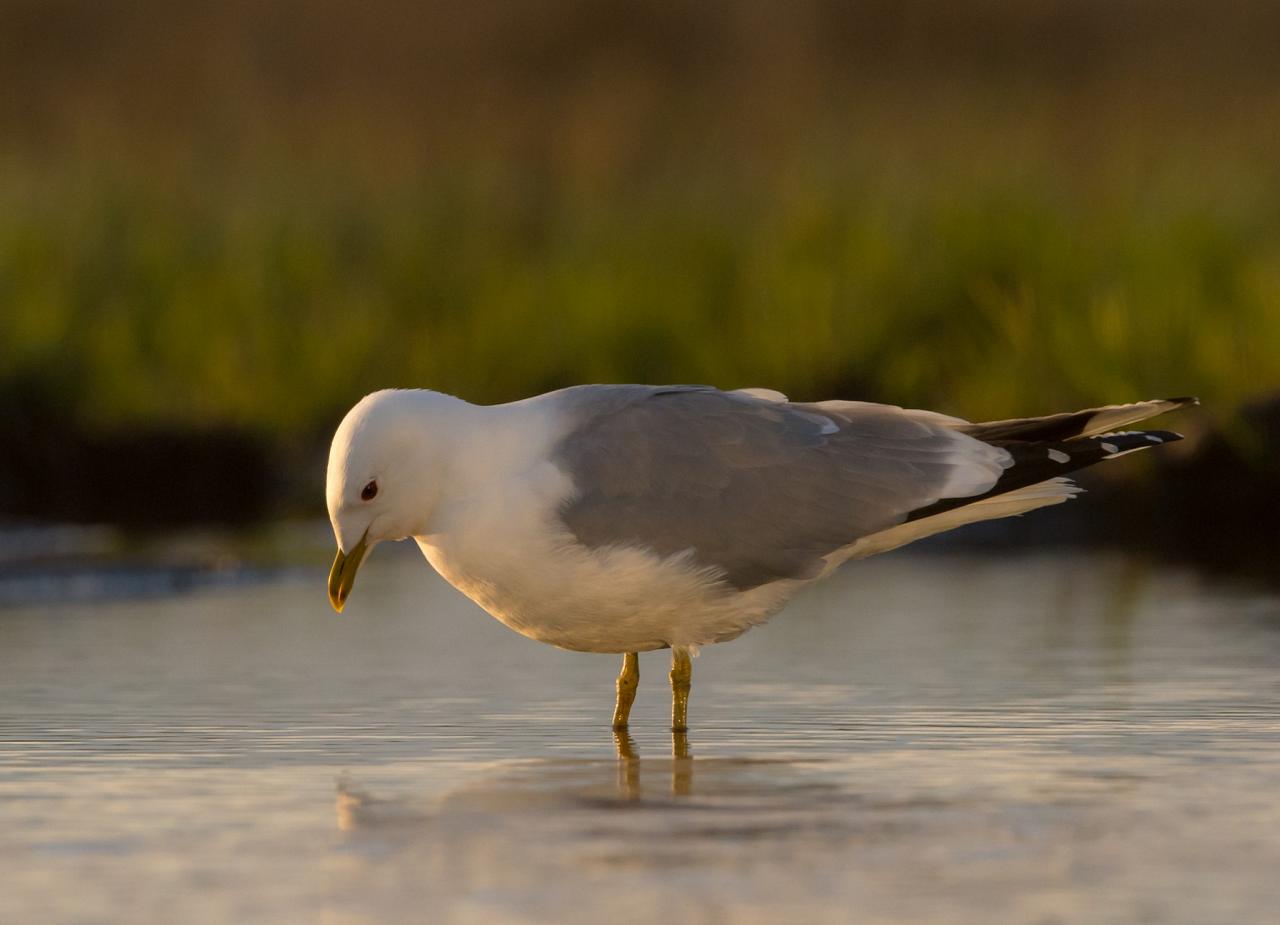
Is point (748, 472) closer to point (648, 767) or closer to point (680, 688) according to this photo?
point (680, 688)

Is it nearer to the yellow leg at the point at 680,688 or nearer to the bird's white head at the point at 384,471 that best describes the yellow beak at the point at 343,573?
the bird's white head at the point at 384,471

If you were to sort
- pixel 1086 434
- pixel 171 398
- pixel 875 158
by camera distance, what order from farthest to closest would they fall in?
pixel 875 158 < pixel 171 398 < pixel 1086 434

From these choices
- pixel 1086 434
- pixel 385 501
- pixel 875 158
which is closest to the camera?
pixel 385 501

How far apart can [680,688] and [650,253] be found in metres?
8.22

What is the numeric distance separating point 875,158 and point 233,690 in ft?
30.6

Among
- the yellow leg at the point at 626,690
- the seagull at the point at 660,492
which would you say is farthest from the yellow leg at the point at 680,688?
the yellow leg at the point at 626,690

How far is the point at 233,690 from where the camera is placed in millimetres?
6836

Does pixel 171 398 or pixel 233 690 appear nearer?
pixel 233 690

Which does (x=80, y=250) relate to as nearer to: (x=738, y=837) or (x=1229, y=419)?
(x=1229, y=419)

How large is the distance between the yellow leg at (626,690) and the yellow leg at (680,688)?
4.2 inches

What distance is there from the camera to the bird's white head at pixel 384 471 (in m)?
6.00

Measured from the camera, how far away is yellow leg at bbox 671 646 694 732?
6.27 meters

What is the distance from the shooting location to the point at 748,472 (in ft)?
21.2

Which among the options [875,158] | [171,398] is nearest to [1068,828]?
[171,398]
